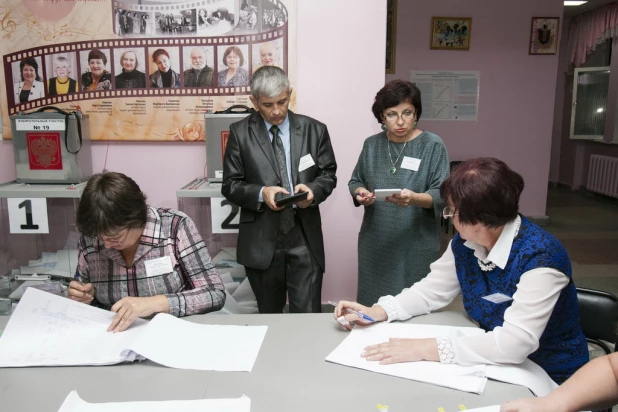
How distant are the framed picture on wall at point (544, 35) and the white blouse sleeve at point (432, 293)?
16.0 feet

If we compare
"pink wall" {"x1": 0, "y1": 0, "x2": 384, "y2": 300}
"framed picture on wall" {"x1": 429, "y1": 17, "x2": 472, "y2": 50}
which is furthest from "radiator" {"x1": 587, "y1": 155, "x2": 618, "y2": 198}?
"pink wall" {"x1": 0, "y1": 0, "x2": 384, "y2": 300}

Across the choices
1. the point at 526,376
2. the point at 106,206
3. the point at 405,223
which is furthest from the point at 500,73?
the point at 106,206

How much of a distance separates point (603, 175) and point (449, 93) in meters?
3.51

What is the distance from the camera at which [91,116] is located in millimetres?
2986

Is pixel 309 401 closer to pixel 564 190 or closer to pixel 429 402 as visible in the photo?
pixel 429 402

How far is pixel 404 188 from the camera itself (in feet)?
7.29

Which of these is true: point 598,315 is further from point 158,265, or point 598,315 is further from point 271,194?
point 158,265

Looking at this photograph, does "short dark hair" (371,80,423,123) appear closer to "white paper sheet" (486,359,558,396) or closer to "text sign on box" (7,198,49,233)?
"white paper sheet" (486,359,558,396)

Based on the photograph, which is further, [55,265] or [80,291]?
[55,265]

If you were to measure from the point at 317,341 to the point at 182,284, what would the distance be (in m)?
0.56

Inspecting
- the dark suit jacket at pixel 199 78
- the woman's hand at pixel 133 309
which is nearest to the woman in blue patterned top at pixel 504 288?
the woman's hand at pixel 133 309

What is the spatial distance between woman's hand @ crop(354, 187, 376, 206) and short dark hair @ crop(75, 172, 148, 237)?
1062mm

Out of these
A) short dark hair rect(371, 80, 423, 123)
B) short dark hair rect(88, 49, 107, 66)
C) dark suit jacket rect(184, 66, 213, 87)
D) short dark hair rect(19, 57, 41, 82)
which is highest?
short dark hair rect(88, 49, 107, 66)

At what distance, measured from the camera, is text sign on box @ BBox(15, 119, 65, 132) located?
A: 2666mm
